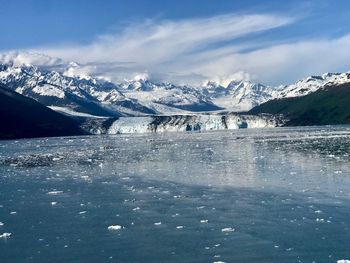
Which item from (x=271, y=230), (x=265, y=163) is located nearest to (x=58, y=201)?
(x=271, y=230)

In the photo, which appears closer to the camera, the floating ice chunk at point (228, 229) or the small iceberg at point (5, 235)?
the floating ice chunk at point (228, 229)

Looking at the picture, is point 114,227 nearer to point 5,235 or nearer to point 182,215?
point 182,215

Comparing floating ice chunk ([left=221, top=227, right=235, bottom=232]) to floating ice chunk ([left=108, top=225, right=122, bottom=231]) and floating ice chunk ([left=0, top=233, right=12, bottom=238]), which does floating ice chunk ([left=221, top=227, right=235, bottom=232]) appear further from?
floating ice chunk ([left=0, top=233, right=12, bottom=238])

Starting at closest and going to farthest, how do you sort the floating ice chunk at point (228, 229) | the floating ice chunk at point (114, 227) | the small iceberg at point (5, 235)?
the floating ice chunk at point (228, 229), the small iceberg at point (5, 235), the floating ice chunk at point (114, 227)

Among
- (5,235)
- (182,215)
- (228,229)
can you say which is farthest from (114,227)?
(228,229)

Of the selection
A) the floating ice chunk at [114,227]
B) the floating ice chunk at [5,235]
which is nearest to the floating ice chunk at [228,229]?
the floating ice chunk at [114,227]

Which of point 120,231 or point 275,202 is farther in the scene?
point 275,202

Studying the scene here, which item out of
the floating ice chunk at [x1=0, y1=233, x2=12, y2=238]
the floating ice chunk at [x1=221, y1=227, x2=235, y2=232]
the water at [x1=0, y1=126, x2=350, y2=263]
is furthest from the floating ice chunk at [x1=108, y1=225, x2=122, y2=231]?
the floating ice chunk at [x1=221, y1=227, x2=235, y2=232]

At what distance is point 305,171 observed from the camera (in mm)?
50906

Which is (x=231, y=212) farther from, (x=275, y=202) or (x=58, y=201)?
(x=58, y=201)

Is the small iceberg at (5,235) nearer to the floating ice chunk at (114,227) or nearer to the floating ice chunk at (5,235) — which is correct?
the floating ice chunk at (5,235)

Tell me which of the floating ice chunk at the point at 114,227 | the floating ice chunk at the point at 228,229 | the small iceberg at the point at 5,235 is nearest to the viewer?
the floating ice chunk at the point at 228,229

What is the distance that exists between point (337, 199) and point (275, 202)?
13.7ft

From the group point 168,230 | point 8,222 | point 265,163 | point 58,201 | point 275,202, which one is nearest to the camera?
point 168,230
